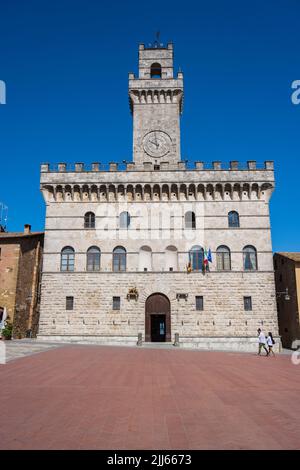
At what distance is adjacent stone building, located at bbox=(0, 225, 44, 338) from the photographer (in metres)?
31.8

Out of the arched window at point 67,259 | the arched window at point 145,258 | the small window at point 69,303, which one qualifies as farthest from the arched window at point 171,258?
the small window at point 69,303

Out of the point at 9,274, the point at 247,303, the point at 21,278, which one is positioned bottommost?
the point at 247,303

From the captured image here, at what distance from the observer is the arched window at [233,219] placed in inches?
1265

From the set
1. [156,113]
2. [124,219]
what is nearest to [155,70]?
[156,113]

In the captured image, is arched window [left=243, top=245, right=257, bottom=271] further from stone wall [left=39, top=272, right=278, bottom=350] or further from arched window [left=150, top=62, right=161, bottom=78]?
arched window [left=150, top=62, right=161, bottom=78]

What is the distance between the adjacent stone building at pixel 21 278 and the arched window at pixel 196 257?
1407 centimetres

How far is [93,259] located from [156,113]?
52.6ft

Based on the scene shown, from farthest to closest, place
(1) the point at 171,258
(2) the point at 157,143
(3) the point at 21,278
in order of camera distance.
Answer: (2) the point at 157,143
(3) the point at 21,278
(1) the point at 171,258

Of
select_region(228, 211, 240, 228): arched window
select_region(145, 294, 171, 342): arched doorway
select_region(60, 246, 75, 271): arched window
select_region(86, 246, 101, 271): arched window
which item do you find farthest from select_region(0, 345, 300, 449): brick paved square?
select_region(228, 211, 240, 228): arched window

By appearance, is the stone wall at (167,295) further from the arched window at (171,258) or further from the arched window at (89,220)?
the arched window at (89,220)

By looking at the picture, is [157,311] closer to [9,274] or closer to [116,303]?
[116,303]

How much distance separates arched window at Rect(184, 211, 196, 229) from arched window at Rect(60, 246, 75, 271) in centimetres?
1001

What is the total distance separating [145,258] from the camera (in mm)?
31734
